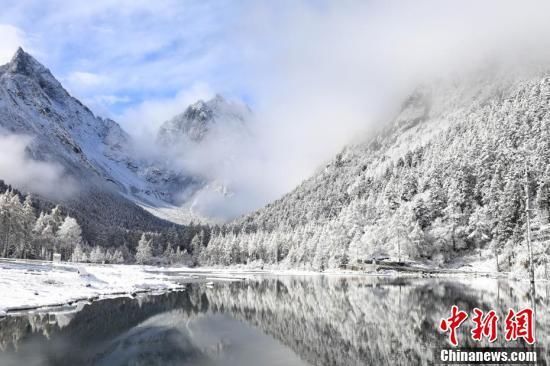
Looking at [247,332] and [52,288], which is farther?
[52,288]

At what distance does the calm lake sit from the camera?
78.1ft

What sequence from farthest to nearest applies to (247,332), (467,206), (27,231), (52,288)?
(27,231) → (467,206) → (52,288) → (247,332)

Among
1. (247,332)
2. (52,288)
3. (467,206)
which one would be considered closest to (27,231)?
(52,288)

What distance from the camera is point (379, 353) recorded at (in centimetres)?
2417

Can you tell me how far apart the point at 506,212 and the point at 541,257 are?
904 inches

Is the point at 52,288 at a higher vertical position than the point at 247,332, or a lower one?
higher

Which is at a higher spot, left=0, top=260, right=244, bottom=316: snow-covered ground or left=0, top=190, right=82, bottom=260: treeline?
left=0, top=190, right=82, bottom=260: treeline

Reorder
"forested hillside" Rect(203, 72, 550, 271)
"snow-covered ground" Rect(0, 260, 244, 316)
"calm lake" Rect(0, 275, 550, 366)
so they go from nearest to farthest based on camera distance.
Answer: "calm lake" Rect(0, 275, 550, 366) < "snow-covered ground" Rect(0, 260, 244, 316) < "forested hillside" Rect(203, 72, 550, 271)

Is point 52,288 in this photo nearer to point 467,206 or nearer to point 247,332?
point 247,332

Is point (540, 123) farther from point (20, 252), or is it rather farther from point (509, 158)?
point (20, 252)

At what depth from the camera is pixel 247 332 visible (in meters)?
32.8

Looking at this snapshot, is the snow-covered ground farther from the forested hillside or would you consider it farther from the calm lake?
the forested hillside

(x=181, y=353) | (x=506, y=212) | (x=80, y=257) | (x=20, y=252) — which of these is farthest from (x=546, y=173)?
(x=80, y=257)

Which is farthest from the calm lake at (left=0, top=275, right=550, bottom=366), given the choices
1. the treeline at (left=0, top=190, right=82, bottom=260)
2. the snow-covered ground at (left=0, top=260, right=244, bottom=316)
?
the treeline at (left=0, top=190, right=82, bottom=260)
